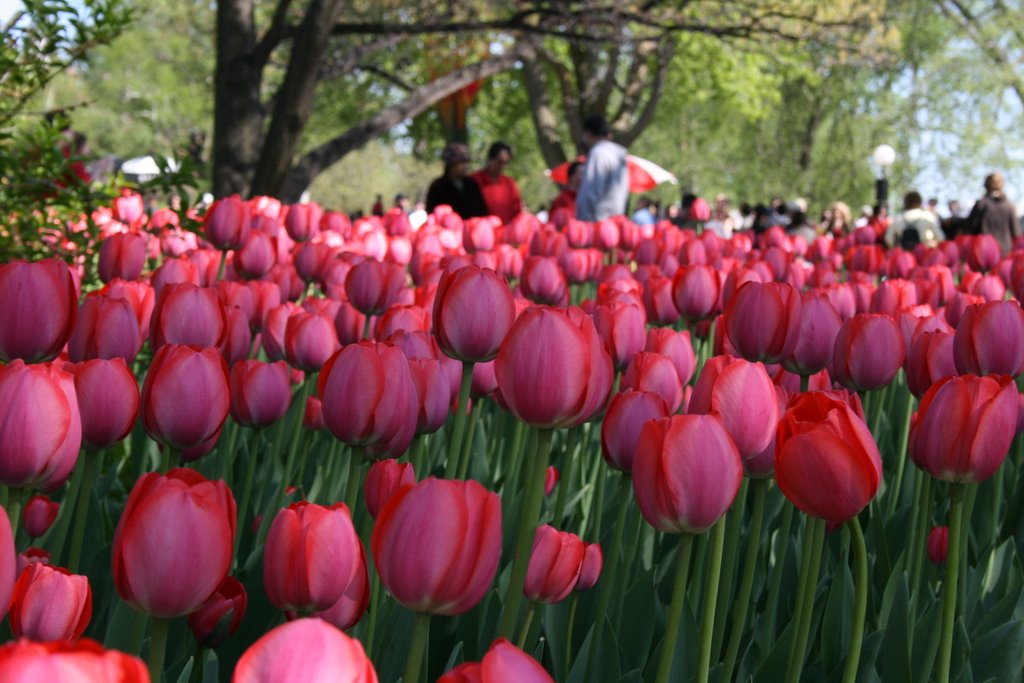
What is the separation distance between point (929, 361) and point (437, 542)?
4.16 feet

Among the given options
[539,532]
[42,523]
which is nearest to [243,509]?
A: [42,523]

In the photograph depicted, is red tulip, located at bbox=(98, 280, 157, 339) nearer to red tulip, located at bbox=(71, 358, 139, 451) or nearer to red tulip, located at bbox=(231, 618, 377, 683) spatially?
red tulip, located at bbox=(71, 358, 139, 451)

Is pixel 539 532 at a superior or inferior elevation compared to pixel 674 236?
inferior

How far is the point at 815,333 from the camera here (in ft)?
6.71

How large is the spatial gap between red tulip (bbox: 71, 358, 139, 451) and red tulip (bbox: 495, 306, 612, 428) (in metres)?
0.45

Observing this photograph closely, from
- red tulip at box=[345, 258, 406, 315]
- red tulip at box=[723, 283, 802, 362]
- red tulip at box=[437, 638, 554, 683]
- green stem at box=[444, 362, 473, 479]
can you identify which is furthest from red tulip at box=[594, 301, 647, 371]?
red tulip at box=[437, 638, 554, 683]

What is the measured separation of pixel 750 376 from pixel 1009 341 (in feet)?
2.55

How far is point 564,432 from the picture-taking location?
9.93ft

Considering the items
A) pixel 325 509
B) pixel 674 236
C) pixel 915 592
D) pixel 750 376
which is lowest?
pixel 915 592

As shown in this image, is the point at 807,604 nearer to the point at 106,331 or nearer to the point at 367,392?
the point at 367,392

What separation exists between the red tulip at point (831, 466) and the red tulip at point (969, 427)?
0.23m

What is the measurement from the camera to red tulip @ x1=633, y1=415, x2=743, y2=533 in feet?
3.67

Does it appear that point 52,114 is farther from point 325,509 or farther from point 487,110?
point 487,110

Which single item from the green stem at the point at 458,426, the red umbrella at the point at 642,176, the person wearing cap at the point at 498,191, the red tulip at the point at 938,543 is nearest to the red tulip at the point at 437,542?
the green stem at the point at 458,426
